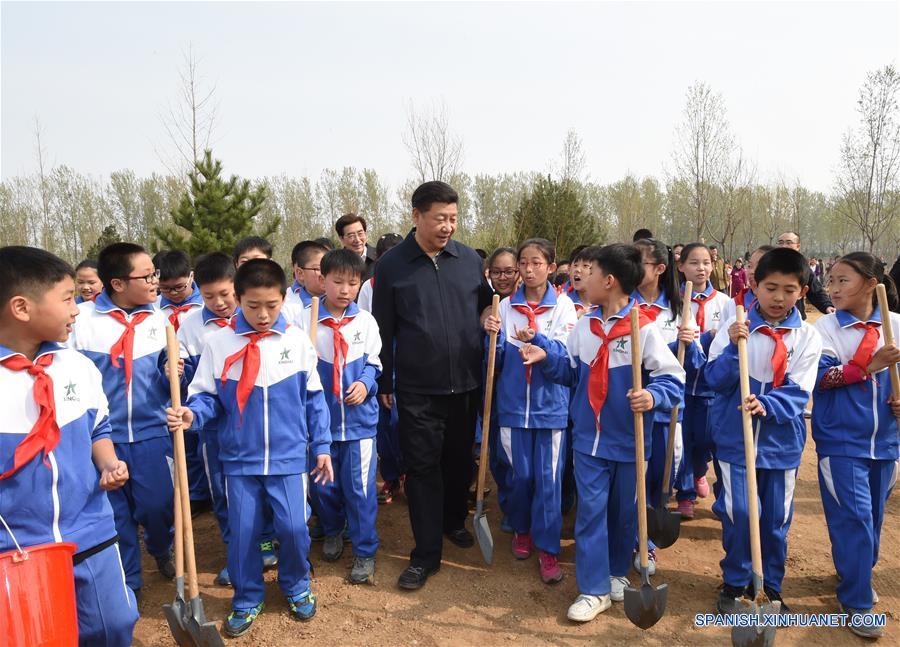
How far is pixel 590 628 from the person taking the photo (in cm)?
358

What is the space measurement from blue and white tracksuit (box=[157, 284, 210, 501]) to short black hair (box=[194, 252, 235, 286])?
416 millimetres

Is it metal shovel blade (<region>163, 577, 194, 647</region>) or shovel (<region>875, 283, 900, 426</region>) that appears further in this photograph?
shovel (<region>875, 283, 900, 426</region>)

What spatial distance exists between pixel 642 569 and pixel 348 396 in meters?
2.01

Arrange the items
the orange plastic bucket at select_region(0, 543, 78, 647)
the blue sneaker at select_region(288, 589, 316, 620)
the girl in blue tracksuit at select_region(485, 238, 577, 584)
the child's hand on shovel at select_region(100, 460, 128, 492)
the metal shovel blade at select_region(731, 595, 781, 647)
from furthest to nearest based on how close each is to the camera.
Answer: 1. the girl in blue tracksuit at select_region(485, 238, 577, 584)
2. the blue sneaker at select_region(288, 589, 316, 620)
3. the metal shovel blade at select_region(731, 595, 781, 647)
4. the child's hand on shovel at select_region(100, 460, 128, 492)
5. the orange plastic bucket at select_region(0, 543, 78, 647)

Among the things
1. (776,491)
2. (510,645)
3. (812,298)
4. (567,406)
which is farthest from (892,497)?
(510,645)

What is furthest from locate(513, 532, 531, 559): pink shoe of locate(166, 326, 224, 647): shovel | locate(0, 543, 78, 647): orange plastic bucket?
locate(0, 543, 78, 647): orange plastic bucket

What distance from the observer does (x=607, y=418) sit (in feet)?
11.9

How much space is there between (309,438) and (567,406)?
1772 mm

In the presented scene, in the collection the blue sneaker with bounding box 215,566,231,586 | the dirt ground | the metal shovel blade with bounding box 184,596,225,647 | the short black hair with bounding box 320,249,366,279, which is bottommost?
the dirt ground

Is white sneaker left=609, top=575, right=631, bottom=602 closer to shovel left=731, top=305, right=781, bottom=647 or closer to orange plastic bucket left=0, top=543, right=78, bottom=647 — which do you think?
shovel left=731, top=305, right=781, bottom=647

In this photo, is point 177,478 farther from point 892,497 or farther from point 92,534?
point 892,497

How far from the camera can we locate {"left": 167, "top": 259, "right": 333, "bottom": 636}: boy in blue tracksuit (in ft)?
11.4

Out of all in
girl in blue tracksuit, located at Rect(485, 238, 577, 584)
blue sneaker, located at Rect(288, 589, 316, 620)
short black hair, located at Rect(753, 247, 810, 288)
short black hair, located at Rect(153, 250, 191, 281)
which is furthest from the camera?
short black hair, located at Rect(153, 250, 191, 281)

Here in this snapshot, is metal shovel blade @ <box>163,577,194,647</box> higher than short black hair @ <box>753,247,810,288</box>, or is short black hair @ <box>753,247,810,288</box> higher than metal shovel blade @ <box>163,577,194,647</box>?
short black hair @ <box>753,247,810,288</box>
